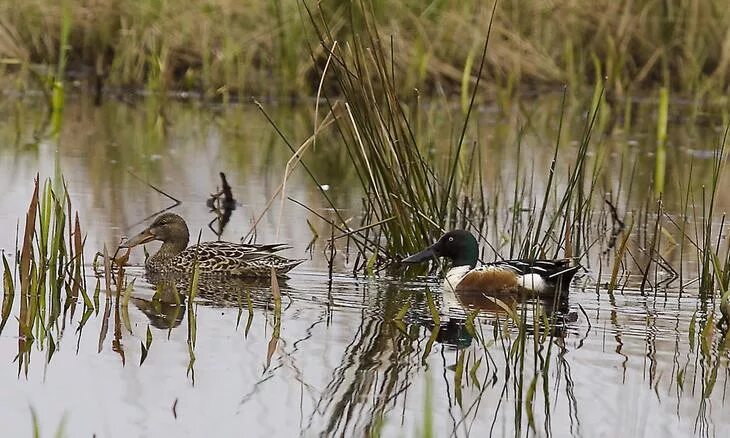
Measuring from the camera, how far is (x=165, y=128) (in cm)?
1422

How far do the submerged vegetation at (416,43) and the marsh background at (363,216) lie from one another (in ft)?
0.12

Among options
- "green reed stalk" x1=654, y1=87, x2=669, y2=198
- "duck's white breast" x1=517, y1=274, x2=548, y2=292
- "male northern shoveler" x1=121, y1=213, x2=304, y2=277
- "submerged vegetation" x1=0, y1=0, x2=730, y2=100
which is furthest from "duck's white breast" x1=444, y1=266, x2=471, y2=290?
"submerged vegetation" x1=0, y1=0, x2=730, y2=100

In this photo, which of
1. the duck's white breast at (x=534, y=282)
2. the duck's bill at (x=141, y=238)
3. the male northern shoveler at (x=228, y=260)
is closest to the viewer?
the duck's white breast at (x=534, y=282)

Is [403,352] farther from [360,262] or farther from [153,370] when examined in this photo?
[360,262]

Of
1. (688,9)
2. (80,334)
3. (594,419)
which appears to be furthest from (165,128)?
(594,419)

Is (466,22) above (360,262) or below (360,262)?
above

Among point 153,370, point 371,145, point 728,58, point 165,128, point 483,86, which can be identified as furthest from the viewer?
point 483,86

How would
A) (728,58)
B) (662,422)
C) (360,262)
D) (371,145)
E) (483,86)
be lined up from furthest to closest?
(483,86) → (728,58) → (360,262) → (371,145) → (662,422)

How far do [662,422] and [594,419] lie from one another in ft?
0.69

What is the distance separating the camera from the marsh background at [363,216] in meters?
5.16

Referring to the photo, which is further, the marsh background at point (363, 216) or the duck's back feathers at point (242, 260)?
the duck's back feathers at point (242, 260)

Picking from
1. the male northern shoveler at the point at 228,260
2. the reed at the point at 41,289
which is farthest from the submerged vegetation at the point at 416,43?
the reed at the point at 41,289

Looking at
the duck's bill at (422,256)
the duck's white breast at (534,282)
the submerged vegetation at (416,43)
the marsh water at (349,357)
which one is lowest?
the marsh water at (349,357)

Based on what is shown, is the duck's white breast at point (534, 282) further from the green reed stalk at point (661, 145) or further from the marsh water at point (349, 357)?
the green reed stalk at point (661, 145)
